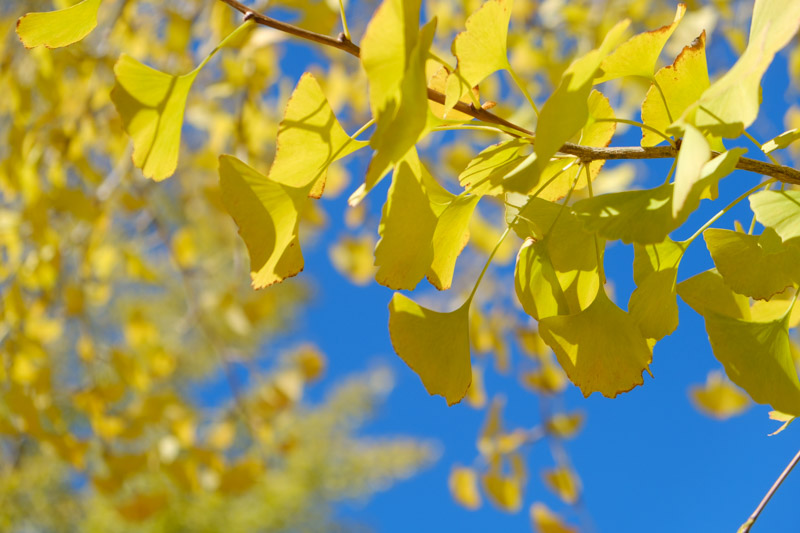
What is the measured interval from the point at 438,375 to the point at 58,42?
196mm

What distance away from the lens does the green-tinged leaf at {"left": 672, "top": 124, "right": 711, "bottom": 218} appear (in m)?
0.16

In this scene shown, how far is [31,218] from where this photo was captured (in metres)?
0.79

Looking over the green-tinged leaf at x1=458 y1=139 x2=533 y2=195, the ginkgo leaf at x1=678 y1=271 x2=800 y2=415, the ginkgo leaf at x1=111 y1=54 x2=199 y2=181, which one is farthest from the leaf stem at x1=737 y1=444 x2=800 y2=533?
the ginkgo leaf at x1=111 y1=54 x2=199 y2=181

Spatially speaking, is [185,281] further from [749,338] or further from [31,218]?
[749,338]

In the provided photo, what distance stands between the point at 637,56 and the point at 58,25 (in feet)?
0.73

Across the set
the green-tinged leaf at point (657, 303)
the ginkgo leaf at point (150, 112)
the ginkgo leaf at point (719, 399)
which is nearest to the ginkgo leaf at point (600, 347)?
the green-tinged leaf at point (657, 303)

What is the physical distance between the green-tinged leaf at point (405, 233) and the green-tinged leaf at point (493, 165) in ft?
0.07

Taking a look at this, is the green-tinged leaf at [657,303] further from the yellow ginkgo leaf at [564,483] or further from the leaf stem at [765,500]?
the yellow ginkgo leaf at [564,483]

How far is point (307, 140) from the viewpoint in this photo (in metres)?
0.24

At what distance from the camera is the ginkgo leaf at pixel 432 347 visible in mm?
244

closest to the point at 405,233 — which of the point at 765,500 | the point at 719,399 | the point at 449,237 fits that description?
the point at 449,237

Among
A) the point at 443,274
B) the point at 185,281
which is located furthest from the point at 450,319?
the point at 185,281

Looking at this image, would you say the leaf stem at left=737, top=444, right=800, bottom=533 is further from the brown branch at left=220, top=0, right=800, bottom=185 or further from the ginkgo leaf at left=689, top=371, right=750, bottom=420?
the ginkgo leaf at left=689, top=371, right=750, bottom=420

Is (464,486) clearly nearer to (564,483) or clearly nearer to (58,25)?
(564,483)
